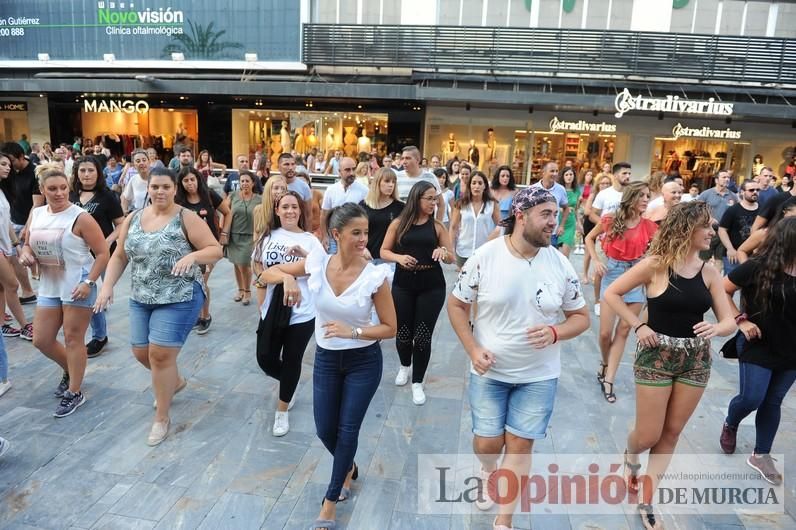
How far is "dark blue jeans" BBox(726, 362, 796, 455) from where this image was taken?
3465 millimetres

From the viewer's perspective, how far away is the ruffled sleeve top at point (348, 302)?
114 inches

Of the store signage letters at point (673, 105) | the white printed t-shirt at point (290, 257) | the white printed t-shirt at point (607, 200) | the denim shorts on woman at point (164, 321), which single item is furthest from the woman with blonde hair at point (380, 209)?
the store signage letters at point (673, 105)

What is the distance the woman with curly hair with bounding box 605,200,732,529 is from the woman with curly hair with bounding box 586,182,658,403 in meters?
1.62

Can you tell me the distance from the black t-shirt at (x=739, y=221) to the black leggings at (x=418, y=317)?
3987 mm

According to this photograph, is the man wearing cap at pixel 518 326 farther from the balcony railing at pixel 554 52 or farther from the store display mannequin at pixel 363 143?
the store display mannequin at pixel 363 143

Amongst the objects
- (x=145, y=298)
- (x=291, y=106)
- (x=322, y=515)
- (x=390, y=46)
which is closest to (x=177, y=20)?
(x=291, y=106)

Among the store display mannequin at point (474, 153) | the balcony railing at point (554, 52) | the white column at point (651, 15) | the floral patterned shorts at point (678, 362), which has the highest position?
the white column at point (651, 15)

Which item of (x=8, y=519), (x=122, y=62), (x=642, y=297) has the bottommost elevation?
(x=8, y=519)

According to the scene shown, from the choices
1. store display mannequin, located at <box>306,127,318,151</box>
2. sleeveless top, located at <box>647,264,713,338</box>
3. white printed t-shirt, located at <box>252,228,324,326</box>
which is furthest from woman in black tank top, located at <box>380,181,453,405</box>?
store display mannequin, located at <box>306,127,318,151</box>

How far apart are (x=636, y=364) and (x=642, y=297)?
1809 mm

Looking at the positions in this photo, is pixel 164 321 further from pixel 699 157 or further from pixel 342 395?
pixel 699 157

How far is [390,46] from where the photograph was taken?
69.9 feet

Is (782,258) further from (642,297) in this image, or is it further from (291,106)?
(291,106)

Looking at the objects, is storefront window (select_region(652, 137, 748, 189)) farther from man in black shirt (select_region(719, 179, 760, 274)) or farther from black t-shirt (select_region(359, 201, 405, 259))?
black t-shirt (select_region(359, 201, 405, 259))
